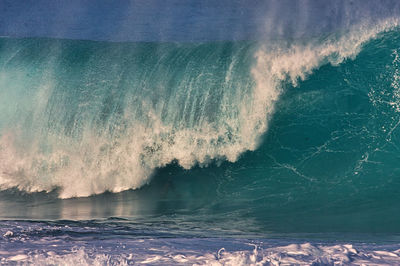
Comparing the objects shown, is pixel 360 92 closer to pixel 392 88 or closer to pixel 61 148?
pixel 392 88

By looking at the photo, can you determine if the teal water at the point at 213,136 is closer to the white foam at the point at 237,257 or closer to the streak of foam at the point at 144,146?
the streak of foam at the point at 144,146

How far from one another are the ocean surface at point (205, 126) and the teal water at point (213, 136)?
0.02 meters

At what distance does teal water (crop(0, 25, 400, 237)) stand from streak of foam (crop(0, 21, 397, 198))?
2 cm

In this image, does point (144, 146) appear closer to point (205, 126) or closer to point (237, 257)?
point (205, 126)

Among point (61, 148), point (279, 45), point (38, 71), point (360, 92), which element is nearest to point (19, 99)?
point (38, 71)

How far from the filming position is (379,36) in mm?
7879

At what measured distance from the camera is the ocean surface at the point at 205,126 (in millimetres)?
5473

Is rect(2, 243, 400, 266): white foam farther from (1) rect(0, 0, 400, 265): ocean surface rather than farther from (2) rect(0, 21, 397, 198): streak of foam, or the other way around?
(2) rect(0, 21, 397, 198): streak of foam

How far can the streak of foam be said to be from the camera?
22.7 feet

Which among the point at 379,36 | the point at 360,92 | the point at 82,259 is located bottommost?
the point at 82,259

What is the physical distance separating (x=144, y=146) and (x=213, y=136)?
1.15 meters

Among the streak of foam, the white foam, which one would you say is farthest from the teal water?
the white foam

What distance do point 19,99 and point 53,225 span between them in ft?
12.7

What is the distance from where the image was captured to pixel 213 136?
7.09 m
